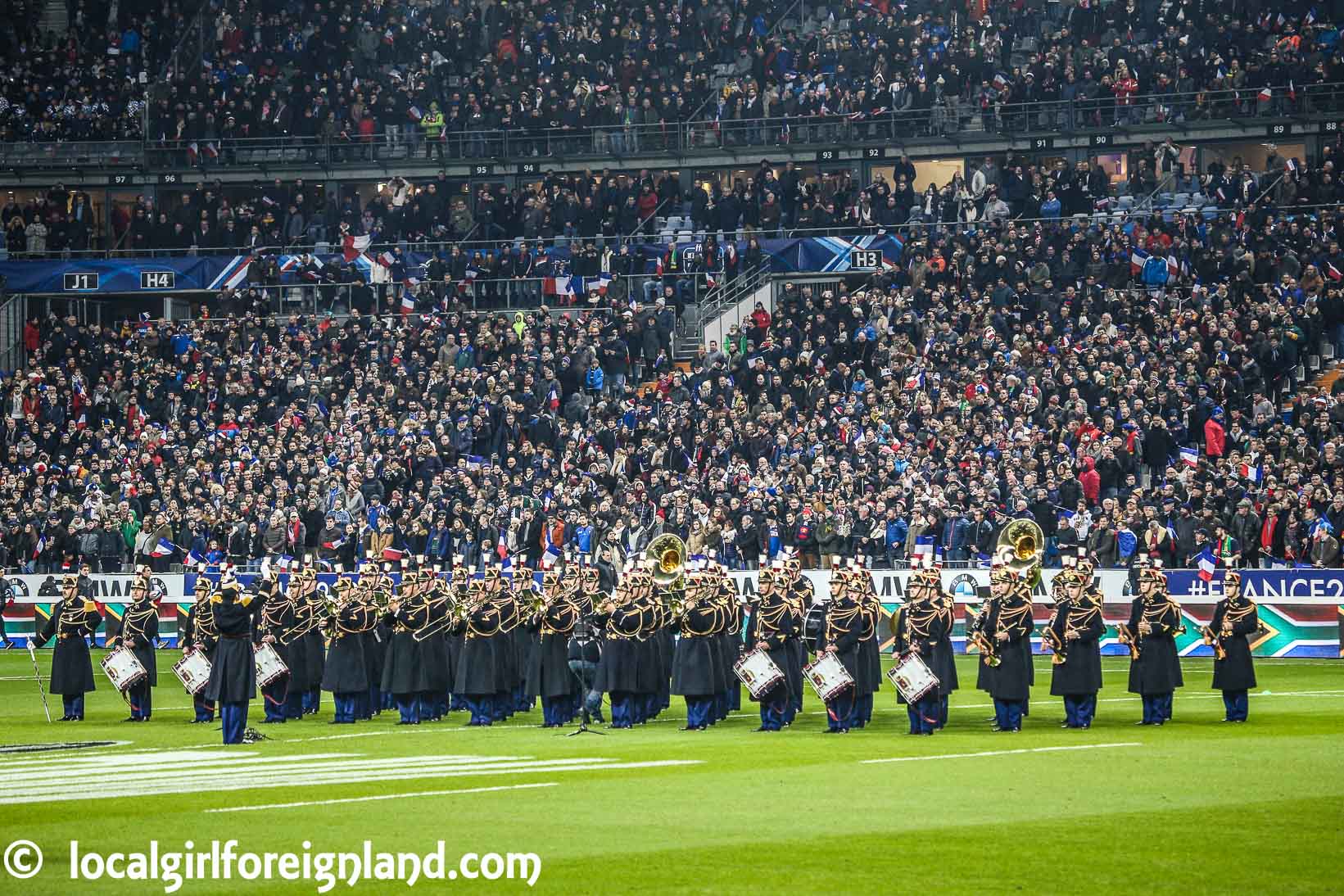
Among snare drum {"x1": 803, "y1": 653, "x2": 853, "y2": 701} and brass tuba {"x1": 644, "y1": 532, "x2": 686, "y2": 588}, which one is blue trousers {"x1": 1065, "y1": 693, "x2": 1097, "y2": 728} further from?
brass tuba {"x1": 644, "y1": 532, "x2": 686, "y2": 588}

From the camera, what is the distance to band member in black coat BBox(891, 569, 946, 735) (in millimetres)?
21266

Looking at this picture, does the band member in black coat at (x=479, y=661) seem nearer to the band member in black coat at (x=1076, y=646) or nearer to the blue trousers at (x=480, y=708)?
the blue trousers at (x=480, y=708)

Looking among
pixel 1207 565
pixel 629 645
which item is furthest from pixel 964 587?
pixel 629 645

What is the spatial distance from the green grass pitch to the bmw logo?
334 inches

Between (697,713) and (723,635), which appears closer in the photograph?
(697,713)

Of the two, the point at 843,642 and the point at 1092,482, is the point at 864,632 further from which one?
the point at 1092,482

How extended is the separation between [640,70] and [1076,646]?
33.7 m

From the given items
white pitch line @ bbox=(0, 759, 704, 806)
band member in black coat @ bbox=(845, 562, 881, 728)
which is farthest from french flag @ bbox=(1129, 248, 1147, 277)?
white pitch line @ bbox=(0, 759, 704, 806)

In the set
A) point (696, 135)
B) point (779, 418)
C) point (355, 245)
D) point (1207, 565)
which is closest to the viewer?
point (1207, 565)

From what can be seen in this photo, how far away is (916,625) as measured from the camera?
70.7 feet

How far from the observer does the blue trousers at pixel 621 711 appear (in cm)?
2294

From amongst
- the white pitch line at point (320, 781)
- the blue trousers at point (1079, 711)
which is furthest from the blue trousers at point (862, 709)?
the white pitch line at point (320, 781)

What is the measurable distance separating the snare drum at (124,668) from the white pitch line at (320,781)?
7224 millimetres

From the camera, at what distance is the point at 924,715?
2130 centimetres
